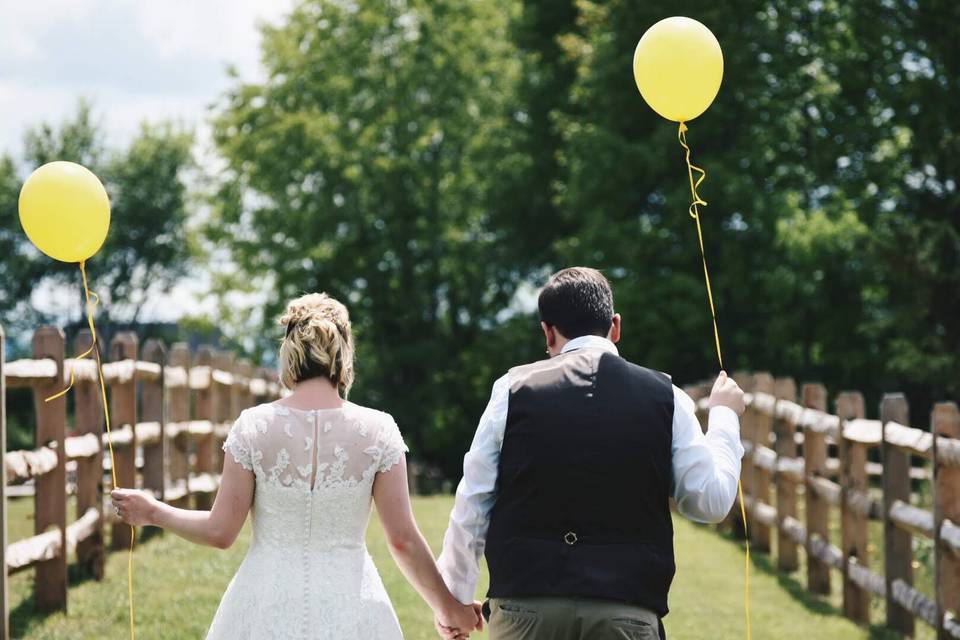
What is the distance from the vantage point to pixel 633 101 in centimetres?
2648

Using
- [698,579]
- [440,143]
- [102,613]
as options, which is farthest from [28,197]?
[440,143]

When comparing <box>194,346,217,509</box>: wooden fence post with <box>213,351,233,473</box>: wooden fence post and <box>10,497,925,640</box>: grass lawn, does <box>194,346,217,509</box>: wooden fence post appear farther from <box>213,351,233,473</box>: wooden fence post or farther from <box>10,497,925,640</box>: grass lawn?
<box>10,497,925,640</box>: grass lawn

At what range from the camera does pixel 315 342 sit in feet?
14.2

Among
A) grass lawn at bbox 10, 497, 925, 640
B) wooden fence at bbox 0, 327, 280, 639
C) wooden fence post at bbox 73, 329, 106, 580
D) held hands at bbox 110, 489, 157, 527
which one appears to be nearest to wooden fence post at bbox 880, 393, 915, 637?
grass lawn at bbox 10, 497, 925, 640

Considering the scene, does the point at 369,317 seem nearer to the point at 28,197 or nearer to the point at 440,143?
the point at 440,143

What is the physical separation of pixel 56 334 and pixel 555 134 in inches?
957

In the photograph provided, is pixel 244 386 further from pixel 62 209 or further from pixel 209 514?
pixel 209 514

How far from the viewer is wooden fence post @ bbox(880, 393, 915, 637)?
859cm

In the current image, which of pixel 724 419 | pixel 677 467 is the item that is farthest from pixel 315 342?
pixel 724 419

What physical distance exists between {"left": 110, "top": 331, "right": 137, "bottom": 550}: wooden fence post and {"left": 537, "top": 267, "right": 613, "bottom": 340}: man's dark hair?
7215 millimetres

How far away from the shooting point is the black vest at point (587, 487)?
3.91 metres

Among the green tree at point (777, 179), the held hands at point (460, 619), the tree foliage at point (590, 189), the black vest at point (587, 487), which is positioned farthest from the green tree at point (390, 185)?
the black vest at point (587, 487)

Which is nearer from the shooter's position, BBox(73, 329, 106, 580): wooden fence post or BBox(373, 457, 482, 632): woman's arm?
BBox(373, 457, 482, 632): woman's arm

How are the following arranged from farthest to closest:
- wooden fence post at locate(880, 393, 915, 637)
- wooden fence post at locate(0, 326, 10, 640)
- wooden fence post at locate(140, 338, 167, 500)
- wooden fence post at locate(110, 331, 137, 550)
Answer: wooden fence post at locate(140, 338, 167, 500) → wooden fence post at locate(110, 331, 137, 550) → wooden fence post at locate(880, 393, 915, 637) → wooden fence post at locate(0, 326, 10, 640)
